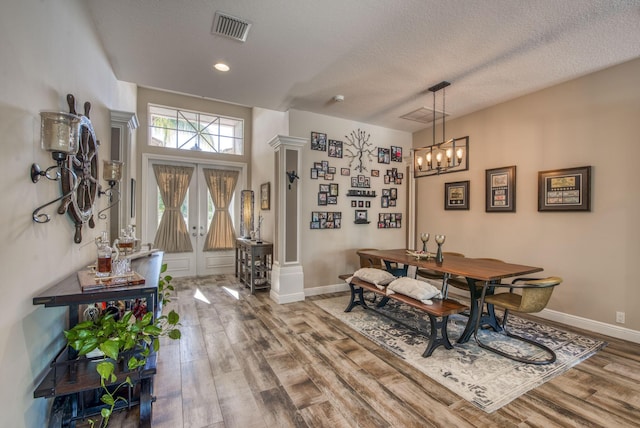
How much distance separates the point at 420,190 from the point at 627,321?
3.22 m

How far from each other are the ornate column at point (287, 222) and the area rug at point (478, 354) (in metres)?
0.78

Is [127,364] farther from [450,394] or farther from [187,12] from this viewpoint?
[187,12]

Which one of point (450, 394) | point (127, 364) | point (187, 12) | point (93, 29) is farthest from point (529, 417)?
point (93, 29)

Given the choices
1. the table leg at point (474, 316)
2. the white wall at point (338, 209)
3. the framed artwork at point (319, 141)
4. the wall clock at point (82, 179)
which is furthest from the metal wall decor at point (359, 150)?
the wall clock at point (82, 179)

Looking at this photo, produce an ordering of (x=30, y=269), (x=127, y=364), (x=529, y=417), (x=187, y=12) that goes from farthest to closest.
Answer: (x=187, y=12) < (x=529, y=417) < (x=127, y=364) < (x=30, y=269)

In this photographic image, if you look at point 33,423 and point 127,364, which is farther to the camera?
point 127,364

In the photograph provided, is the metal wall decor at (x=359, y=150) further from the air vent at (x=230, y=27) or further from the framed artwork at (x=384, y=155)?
the air vent at (x=230, y=27)

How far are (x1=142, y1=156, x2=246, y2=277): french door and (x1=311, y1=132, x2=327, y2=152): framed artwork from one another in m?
2.22

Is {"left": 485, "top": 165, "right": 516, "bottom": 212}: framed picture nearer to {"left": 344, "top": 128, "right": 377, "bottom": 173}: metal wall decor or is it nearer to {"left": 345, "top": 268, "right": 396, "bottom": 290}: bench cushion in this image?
{"left": 344, "top": 128, "right": 377, "bottom": 173}: metal wall decor

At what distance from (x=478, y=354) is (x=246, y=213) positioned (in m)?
4.58

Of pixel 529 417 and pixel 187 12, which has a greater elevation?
pixel 187 12

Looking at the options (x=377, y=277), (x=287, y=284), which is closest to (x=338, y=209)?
(x=287, y=284)

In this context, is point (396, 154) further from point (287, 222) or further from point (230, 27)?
point (230, 27)

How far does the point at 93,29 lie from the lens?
2.37m
